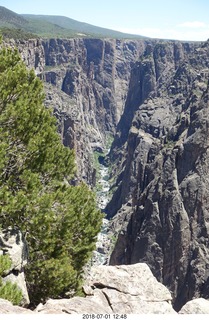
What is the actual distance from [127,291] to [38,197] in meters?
7.76

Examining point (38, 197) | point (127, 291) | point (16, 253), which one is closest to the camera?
point (16, 253)

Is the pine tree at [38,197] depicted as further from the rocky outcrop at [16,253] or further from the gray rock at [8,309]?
the gray rock at [8,309]

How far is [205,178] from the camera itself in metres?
102

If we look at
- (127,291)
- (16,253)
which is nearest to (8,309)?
(16,253)

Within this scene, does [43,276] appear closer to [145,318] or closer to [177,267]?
[145,318]

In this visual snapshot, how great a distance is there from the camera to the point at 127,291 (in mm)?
23172

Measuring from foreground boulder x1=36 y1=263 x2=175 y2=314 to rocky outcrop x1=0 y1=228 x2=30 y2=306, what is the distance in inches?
144

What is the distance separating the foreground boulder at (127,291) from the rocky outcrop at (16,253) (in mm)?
3659

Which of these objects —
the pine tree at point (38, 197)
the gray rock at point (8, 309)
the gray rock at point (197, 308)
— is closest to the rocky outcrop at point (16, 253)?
the pine tree at point (38, 197)

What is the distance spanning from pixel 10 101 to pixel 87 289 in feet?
41.4

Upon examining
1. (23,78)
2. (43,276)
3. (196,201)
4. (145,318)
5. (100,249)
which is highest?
(23,78)

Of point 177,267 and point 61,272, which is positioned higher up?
point 61,272

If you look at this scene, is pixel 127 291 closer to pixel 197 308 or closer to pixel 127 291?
pixel 127 291

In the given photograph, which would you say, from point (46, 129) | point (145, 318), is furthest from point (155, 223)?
point (145, 318)
